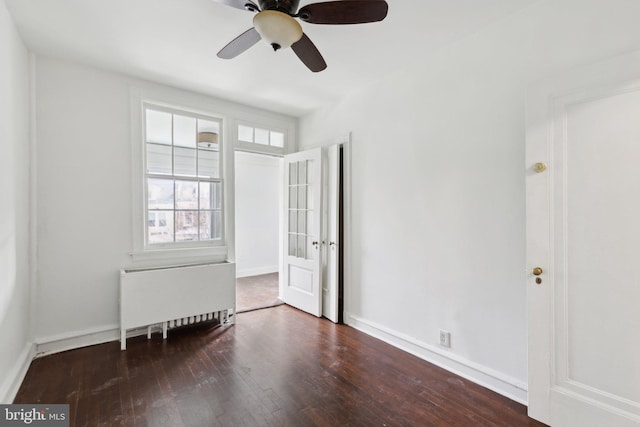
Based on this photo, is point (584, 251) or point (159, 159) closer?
point (584, 251)

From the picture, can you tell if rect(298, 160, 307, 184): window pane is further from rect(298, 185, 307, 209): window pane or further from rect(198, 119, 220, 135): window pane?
rect(198, 119, 220, 135): window pane

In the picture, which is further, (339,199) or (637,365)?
(339,199)

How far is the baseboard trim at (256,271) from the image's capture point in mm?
6151

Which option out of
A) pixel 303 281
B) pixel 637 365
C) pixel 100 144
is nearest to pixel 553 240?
pixel 637 365

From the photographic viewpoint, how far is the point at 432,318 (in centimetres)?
270

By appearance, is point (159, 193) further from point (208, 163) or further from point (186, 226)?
point (208, 163)

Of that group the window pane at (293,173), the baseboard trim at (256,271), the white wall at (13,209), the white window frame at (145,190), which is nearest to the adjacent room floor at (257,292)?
the baseboard trim at (256,271)

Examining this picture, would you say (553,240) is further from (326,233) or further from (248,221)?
(248,221)

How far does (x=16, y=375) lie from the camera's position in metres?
2.22

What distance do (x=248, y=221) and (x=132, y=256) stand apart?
3237 mm

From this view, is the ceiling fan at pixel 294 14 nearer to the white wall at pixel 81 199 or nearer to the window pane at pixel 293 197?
the white wall at pixel 81 199

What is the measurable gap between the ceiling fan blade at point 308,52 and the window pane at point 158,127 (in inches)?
83.0

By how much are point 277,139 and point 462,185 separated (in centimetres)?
276

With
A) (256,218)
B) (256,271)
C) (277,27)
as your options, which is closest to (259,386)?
(277,27)
